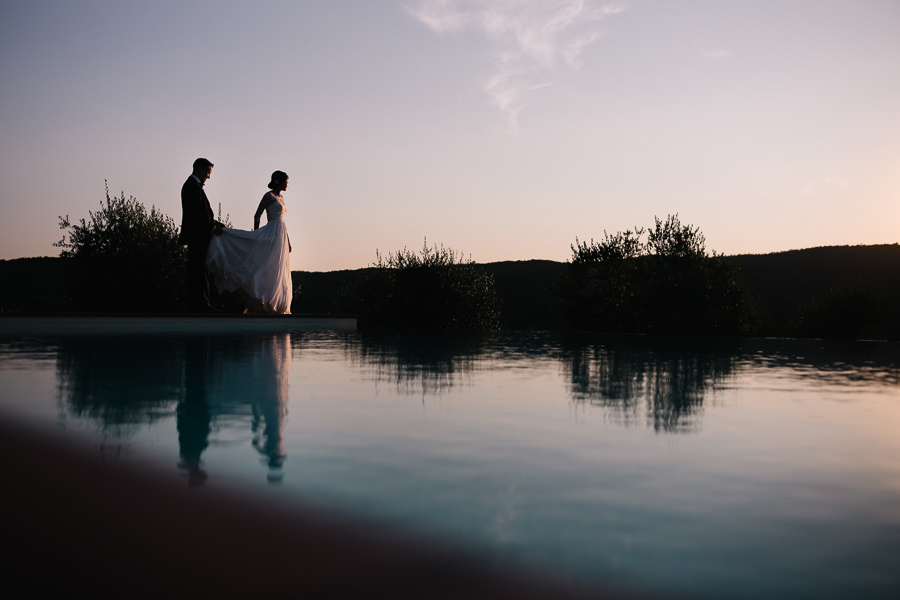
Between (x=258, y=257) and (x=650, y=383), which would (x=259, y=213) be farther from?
(x=650, y=383)

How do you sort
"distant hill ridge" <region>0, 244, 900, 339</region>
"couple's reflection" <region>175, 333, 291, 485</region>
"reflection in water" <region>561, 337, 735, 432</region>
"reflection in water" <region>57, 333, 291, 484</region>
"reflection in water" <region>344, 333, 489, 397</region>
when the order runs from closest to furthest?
"couple's reflection" <region>175, 333, 291, 485</region>, "reflection in water" <region>57, 333, 291, 484</region>, "reflection in water" <region>561, 337, 735, 432</region>, "reflection in water" <region>344, 333, 489, 397</region>, "distant hill ridge" <region>0, 244, 900, 339</region>

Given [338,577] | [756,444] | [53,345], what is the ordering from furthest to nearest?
[53,345], [756,444], [338,577]

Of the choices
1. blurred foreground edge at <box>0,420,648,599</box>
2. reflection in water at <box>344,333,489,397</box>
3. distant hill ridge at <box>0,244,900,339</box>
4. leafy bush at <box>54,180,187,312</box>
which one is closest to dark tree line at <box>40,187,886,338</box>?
leafy bush at <box>54,180,187,312</box>

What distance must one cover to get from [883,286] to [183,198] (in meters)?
48.5

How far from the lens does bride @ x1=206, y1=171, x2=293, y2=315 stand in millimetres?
14156

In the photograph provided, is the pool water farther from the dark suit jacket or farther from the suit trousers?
the suit trousers

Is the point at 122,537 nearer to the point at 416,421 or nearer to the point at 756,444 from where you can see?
the point at 416,421

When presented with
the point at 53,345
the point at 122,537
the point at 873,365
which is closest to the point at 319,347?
the point at 53,345

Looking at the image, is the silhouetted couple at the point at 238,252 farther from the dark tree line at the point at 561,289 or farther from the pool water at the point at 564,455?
the pool water at the point at 564,455

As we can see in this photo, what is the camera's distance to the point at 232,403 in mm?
4074

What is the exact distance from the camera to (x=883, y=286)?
47.2 metres

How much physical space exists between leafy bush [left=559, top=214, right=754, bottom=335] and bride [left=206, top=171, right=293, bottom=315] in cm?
969

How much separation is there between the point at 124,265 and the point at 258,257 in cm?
450

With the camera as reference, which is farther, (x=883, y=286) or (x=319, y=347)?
(x=883, y=286)
